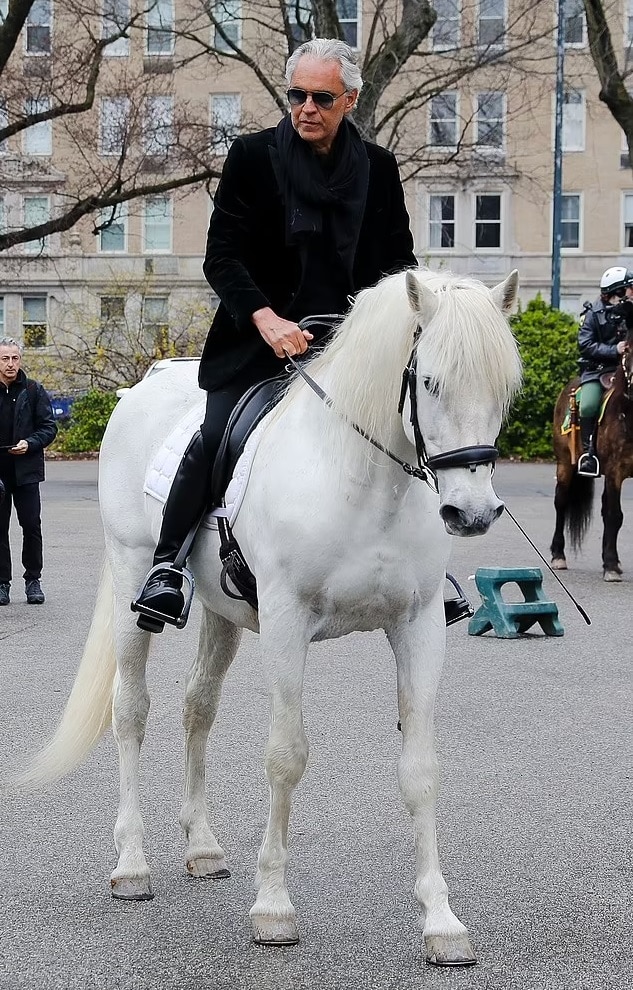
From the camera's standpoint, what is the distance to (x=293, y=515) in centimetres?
470

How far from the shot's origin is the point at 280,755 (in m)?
4.78

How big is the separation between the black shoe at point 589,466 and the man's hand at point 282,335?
389 inches

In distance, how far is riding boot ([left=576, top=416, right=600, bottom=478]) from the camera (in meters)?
14.7

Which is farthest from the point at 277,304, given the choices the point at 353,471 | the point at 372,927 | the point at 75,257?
the point at 75,257

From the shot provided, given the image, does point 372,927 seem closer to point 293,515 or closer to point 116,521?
point 293,515

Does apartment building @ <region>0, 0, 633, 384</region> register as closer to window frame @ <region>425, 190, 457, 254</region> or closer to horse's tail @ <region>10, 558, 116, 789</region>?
window frame @ <region>425, 190, 457, 254</region>

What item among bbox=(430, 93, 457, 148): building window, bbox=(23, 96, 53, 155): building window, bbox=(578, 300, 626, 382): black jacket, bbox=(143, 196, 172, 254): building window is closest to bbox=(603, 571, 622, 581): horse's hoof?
bbox=(578, 300, 626, 382): black jacket

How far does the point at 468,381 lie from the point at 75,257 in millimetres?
54783

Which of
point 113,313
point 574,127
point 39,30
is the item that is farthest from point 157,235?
→ point 39,30

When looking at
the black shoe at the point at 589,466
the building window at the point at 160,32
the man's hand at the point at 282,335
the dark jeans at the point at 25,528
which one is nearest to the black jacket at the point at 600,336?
the black shoe at the point at 589,466

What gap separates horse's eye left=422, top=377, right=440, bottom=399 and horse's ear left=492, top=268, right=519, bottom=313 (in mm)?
364

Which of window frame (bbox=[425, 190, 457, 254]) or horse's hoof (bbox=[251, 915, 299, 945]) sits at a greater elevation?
window frame (bbox=[425, 190, 457, 254])

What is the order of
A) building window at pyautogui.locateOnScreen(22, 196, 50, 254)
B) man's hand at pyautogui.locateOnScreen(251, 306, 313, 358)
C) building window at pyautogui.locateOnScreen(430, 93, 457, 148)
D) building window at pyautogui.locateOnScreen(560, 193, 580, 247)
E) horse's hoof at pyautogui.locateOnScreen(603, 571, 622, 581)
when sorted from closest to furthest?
man's hand at pyautogui.locateOnScreen(251, 306, 313, 358)
horse's hoof at pyautogui.locateOnScreen(603, 571, 622, 581)
building window at pyautogui.locateOnScreen(430, 93, 457, 148)
building window at pyautogui.locateOnScreen(22, 196, 50, 254)
building window at pyautogui.locateOnScreen(560, 193, 580, 247)

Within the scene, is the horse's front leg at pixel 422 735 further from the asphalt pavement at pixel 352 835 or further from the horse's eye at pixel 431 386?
the horse's eye at pixel 431 386
